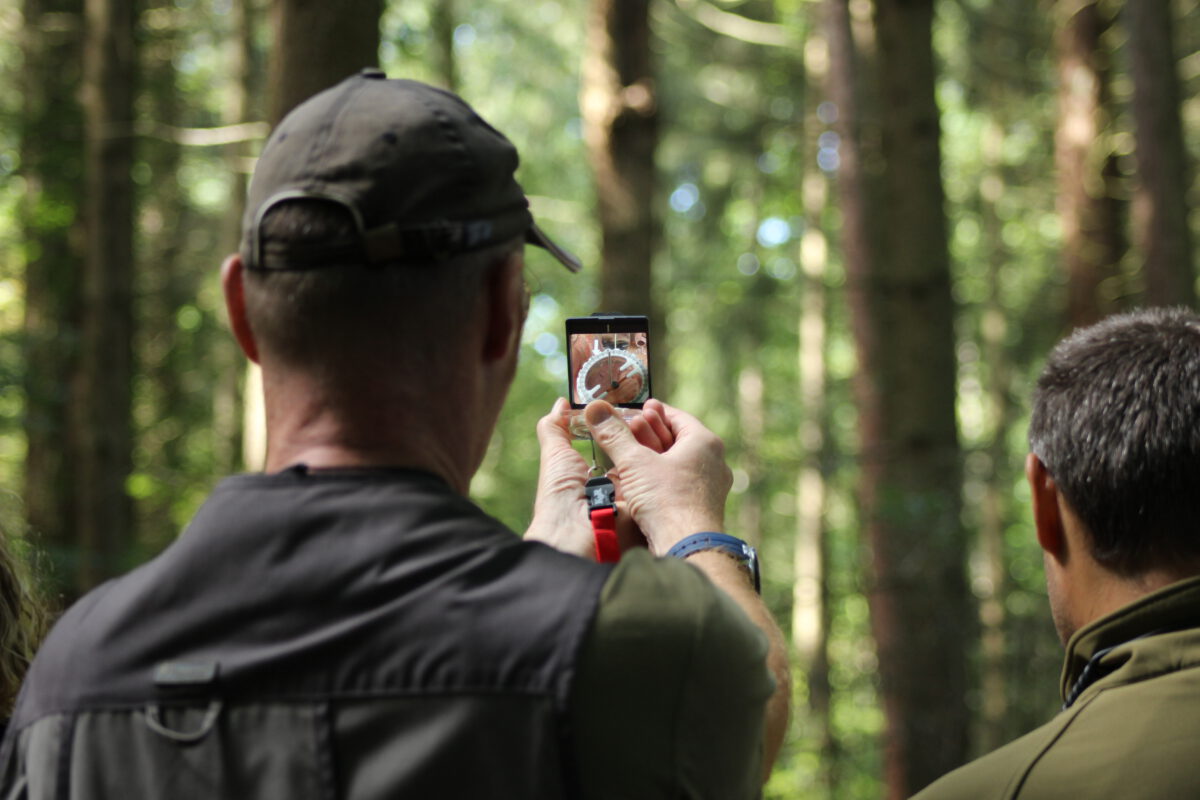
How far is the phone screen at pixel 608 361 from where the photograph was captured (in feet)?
7.30

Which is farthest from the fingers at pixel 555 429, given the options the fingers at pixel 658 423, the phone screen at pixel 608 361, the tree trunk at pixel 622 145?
the tree trunk at pixel 622 145

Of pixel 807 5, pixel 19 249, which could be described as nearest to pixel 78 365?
pixel 19 249

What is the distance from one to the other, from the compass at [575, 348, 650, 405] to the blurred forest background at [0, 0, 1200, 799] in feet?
0.80

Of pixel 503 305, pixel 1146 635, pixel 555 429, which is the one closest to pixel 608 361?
pixel 555 429

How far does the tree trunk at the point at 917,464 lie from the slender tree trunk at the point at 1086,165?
4.68 m

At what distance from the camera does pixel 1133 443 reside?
2.07 meters

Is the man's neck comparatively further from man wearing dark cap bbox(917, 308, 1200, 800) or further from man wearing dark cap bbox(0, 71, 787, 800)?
man wearing dark cap bbox(917, 308, 1200, 800)

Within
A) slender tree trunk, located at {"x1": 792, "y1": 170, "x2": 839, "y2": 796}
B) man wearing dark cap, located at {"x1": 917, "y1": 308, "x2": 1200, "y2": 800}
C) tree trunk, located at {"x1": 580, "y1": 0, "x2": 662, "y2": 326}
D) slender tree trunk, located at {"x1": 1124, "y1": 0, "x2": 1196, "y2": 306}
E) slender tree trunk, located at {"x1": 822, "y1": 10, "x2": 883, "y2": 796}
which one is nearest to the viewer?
man wearing dark cap, located at {"x1": 917, "y1": 308, "x2": 1200, "y2": 800}

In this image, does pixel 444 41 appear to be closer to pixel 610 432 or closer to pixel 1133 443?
pixel 610 432

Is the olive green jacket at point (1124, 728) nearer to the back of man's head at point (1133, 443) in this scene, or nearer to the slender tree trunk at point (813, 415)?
the back of man's head at point (1133, 443)

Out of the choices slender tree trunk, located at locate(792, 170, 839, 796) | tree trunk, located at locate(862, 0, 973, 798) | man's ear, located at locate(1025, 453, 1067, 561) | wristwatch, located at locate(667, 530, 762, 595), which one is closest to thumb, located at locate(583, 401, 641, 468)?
wristwatch, located at locate(667, 530, 762, 595)

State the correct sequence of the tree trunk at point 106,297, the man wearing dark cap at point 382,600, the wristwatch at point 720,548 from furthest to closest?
the tree trunk at point 106,297 → the wristwatch at point 720,548 → the man wearing dark cap at point 382,600

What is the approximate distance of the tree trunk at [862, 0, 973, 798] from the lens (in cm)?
797

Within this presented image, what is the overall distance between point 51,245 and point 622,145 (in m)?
5.26
